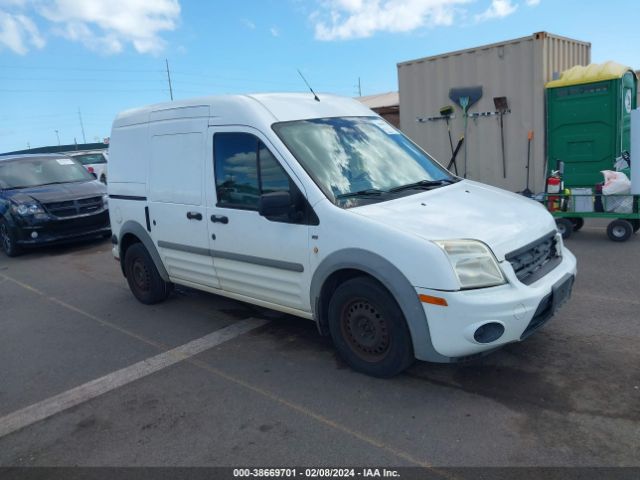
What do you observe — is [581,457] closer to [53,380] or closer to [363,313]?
[363,313]

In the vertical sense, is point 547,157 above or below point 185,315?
above

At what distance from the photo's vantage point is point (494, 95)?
10.6 m

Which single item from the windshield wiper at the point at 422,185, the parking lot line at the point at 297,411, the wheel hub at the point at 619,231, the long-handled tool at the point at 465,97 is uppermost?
the long-handled tool at the point at 465,97

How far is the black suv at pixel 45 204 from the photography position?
9391 mm

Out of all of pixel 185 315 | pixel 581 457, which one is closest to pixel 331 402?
pixel 581 457

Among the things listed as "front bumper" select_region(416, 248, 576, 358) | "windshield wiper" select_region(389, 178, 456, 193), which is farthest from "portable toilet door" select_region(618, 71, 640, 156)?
"front bumper" select_region(416, 248, 576, 358)

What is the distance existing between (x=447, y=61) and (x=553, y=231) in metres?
7.98

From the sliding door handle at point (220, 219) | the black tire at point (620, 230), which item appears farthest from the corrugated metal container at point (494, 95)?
the sliding door handle at point (220, 219)

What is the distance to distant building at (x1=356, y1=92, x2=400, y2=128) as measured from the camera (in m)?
15.6

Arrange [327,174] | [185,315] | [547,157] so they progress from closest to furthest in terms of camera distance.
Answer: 1. [327,174]
2. [185,315]
3. [547,157]

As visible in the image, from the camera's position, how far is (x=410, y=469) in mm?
2846

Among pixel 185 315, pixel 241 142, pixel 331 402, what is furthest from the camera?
pixel 185 315

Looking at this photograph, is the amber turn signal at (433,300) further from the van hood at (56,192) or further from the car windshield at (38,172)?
the car windshield at (38,172)

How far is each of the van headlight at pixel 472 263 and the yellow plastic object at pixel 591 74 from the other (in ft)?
24.2
